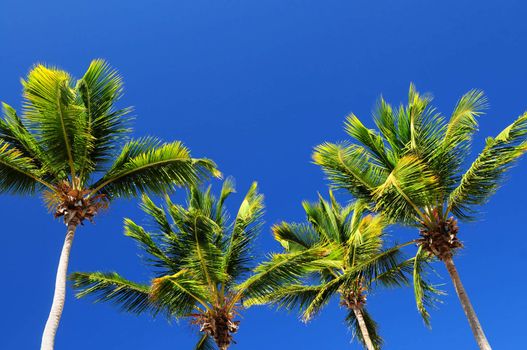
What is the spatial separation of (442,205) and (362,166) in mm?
2185

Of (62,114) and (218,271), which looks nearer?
(62,114)

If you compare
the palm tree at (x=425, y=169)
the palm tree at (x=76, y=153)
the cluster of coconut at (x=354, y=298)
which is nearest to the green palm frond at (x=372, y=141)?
the palm tree at (x=425, y=169)

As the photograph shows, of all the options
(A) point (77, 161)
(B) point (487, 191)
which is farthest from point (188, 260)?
(B) point (487, 191)

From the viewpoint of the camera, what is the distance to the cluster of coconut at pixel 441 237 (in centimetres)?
1178

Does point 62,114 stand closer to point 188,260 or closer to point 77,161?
point 77,161

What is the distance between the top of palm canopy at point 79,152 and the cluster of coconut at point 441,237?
5.58m

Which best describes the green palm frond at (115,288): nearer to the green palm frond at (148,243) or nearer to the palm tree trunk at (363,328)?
the green palm frond at (148,243)

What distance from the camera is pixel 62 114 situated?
10461 millimetres

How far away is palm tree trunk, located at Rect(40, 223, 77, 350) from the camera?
29.1ft

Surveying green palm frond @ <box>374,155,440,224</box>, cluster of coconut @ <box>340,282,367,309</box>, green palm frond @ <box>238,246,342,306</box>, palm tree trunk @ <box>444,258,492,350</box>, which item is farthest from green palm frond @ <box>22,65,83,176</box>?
cluster of coconut @ <box>340,282,367,309</box>

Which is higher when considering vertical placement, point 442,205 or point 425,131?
point 425,131

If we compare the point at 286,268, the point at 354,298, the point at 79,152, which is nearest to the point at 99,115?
the point at 79,152

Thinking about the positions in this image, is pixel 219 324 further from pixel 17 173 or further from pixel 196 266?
pixel 17 173

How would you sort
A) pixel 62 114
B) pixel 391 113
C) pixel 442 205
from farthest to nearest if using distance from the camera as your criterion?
pixel 391 113 < pixel 442 205 < pixel 62 114
